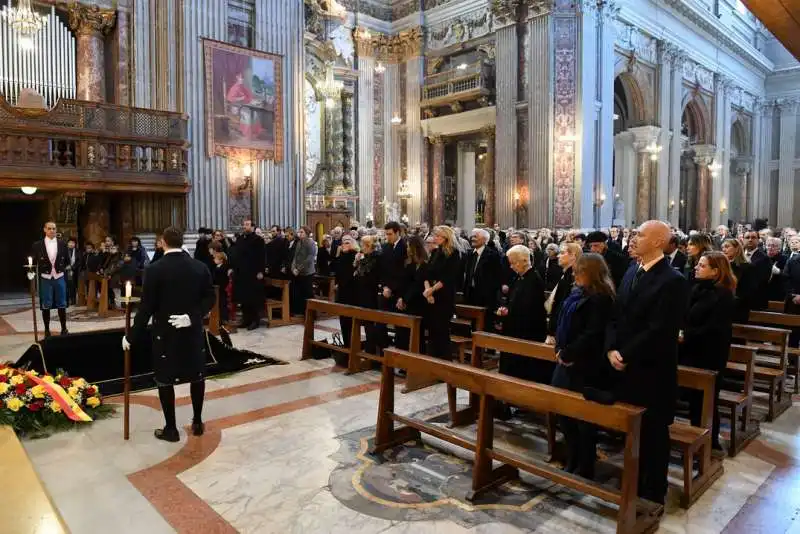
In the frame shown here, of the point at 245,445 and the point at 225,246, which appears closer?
the point at 245,445

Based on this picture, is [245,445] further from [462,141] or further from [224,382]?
[462,141]

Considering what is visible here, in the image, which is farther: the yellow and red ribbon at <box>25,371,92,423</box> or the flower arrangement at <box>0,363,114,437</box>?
the yellow and red ribbon at <box>25,371,92,423</box>

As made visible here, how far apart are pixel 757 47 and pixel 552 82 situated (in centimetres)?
2065

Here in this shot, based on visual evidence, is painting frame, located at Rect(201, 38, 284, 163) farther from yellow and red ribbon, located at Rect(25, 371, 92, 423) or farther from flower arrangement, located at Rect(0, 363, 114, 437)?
yellow and red ribbon, located at Rect(25, 371, 92, 423)

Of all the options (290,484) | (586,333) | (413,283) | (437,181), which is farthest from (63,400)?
(437,181)

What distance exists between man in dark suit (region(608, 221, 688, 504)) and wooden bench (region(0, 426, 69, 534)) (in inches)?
119

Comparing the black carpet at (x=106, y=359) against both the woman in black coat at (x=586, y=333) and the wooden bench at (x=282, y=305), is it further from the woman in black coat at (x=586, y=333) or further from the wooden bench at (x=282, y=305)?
the woman in black coat at (x=586, y=333)

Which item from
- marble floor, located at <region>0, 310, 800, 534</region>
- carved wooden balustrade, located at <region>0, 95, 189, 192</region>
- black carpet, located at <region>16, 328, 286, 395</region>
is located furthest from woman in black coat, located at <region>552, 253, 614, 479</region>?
carved wooden balustrade, located at <region>0, 95, 189, 192</region>

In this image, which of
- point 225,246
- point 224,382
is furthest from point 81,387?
point 225,246

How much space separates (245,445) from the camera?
4.88 m

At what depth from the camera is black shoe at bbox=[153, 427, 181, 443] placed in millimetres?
4938

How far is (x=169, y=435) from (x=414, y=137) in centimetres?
1879

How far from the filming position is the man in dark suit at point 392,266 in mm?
7277

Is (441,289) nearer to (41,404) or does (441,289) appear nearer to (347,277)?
(347,277)
